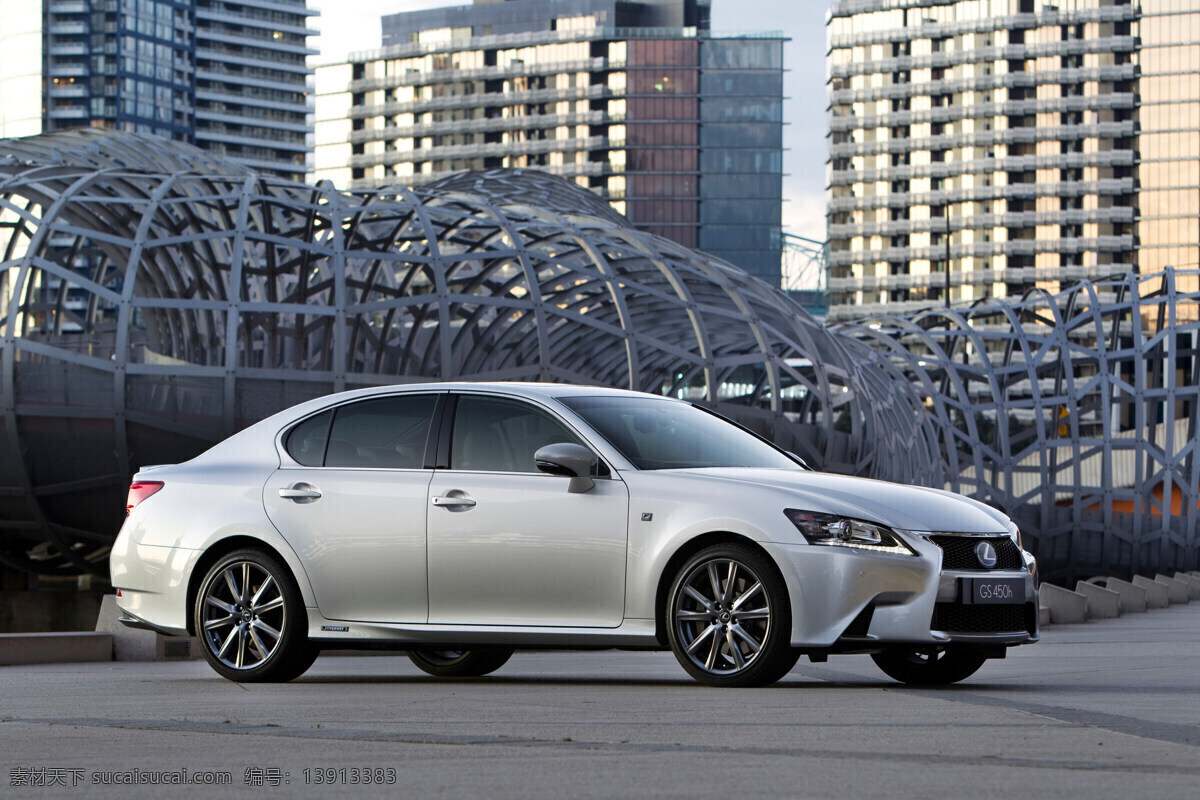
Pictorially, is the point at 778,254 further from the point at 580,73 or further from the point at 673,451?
the point at 673,451

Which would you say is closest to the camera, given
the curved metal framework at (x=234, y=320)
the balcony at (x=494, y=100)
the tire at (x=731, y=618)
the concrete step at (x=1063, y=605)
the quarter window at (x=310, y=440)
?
the tire at (x=731, y=618)

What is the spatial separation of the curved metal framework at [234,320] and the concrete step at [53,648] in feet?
59.2

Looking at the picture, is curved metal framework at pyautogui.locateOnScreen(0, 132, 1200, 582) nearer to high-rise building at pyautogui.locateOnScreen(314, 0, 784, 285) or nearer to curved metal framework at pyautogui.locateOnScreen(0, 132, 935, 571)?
curved metal framework at pyautogui.locateOnScreen(0, 132, 935, 571)

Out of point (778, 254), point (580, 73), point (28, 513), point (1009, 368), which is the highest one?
point (580, 73)

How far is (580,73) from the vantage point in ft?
517

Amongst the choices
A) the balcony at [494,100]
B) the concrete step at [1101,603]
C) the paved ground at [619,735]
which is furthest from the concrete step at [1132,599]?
the balcony at [494,100]

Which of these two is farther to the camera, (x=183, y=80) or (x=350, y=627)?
(x=183, y=80)

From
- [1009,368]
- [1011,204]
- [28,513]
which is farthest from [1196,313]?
[28,513]

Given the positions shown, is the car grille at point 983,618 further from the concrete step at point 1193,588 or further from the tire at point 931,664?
the concrete step at point 1193,588

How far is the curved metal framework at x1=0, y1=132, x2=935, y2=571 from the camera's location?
2969 cm

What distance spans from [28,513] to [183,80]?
15699cm

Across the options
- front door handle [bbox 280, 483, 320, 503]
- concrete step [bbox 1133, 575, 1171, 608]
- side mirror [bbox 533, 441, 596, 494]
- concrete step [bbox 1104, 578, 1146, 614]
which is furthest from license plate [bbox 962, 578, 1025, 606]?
concrete step [bbox 1133, 575, 1171, 608]

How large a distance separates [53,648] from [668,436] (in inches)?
190

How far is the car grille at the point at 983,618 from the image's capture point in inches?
307
